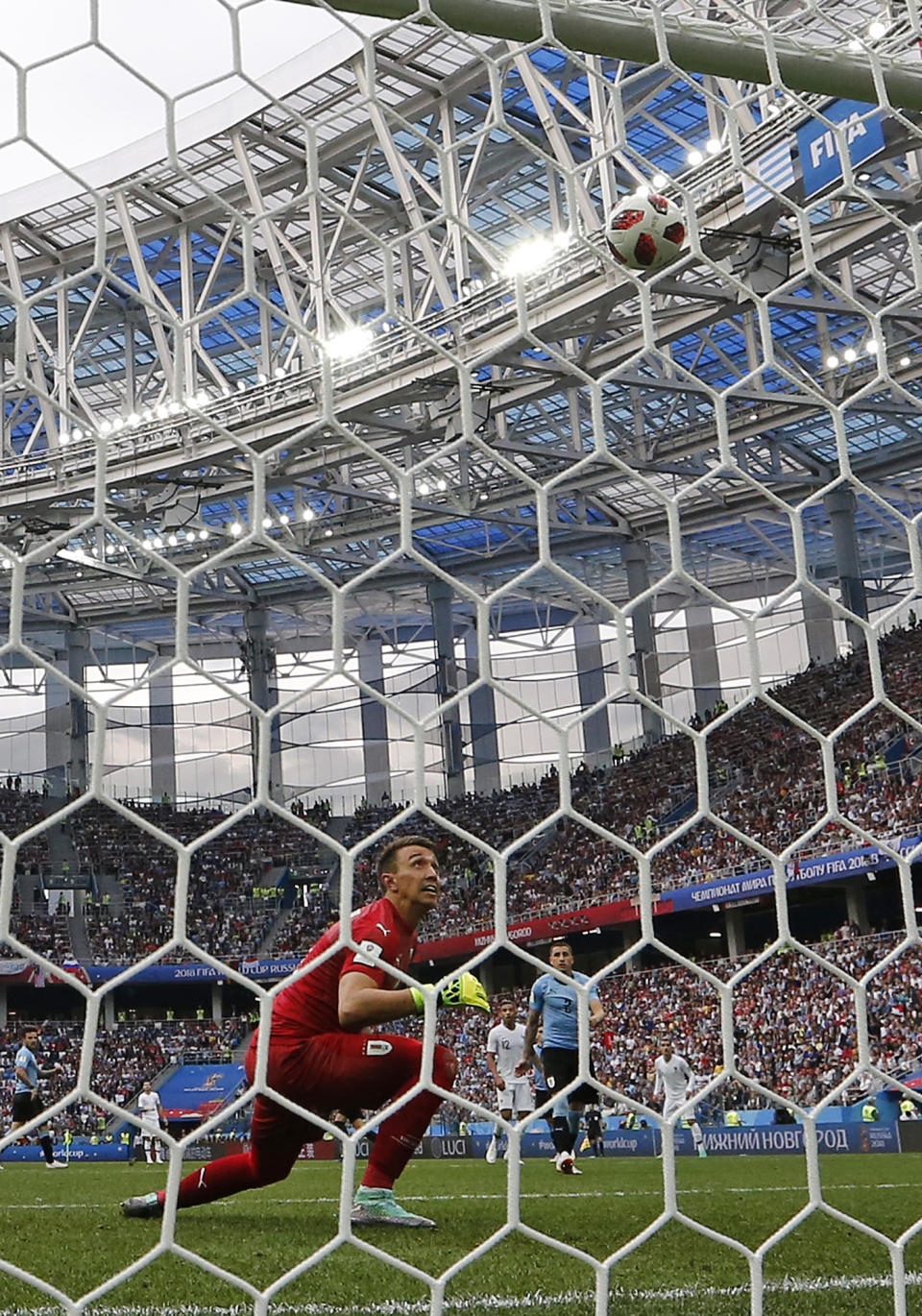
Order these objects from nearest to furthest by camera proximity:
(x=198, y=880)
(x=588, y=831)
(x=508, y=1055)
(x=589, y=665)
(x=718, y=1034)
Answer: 1. (x=718, y=1034)
2. (x=508, y=1055)
3. (x=588, y=831)
4. (x=198, y=880)
5. (x=589, y=665)

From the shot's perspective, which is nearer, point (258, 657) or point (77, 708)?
point (258, 657)

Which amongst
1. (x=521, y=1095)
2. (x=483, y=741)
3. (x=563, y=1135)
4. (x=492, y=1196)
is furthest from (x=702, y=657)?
(x=492, y=1196)

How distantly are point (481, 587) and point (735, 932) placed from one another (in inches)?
512

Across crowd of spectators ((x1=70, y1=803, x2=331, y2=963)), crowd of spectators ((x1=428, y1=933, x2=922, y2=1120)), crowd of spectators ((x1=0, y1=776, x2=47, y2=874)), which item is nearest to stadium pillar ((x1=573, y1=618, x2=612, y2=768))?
crowd of spectators ((x1=70, y1=803, x2=331, y2=963))

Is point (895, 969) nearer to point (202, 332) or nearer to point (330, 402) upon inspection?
point (330, 402)

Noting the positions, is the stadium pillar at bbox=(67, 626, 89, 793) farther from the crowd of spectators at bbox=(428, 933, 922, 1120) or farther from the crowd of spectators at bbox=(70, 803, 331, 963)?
the crowd of spectators at bbox=(428, 933, 922, 1120)

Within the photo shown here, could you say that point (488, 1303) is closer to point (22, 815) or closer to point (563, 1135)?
point (563, 1135)

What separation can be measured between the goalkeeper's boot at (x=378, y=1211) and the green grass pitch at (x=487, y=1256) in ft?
0.19

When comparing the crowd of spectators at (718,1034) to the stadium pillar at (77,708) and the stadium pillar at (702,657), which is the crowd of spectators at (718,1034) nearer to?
the stadium pillar at (77,708)

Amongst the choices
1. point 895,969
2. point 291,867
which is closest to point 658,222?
point 895,969

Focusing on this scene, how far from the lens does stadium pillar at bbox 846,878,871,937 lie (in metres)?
21.2

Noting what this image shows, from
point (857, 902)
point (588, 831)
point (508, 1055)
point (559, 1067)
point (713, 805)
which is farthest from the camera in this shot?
point (588, 831)

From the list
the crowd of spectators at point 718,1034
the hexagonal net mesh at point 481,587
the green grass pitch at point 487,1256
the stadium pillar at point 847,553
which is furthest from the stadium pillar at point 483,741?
the green grass pitch at point 487,1256

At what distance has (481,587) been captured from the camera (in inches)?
1324
